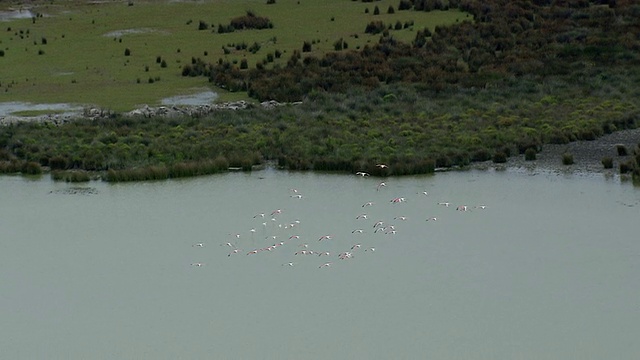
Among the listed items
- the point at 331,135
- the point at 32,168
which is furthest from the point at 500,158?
the point at 32,168

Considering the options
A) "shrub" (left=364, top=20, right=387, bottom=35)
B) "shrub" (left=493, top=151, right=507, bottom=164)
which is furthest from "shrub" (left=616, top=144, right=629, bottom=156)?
"shrub" (left=364, top=20, right=387, bottom=35)

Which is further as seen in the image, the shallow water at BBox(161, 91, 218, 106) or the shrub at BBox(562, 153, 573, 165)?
the shallow water at BBox(161, 91, 218, 106)

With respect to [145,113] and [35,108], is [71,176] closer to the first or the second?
[145,113]

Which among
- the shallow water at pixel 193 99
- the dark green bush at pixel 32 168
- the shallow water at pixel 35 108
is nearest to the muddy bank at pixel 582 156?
the dark green bush at pixel 32 168

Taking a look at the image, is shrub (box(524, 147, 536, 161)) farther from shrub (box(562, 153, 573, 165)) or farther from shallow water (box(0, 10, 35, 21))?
shallow water (box(0, 10, 35, 21))

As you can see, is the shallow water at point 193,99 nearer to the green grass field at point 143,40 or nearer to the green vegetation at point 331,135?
the green grass field at point 143,40

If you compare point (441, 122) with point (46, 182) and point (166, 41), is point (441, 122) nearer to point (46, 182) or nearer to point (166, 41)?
point (46, 182)
